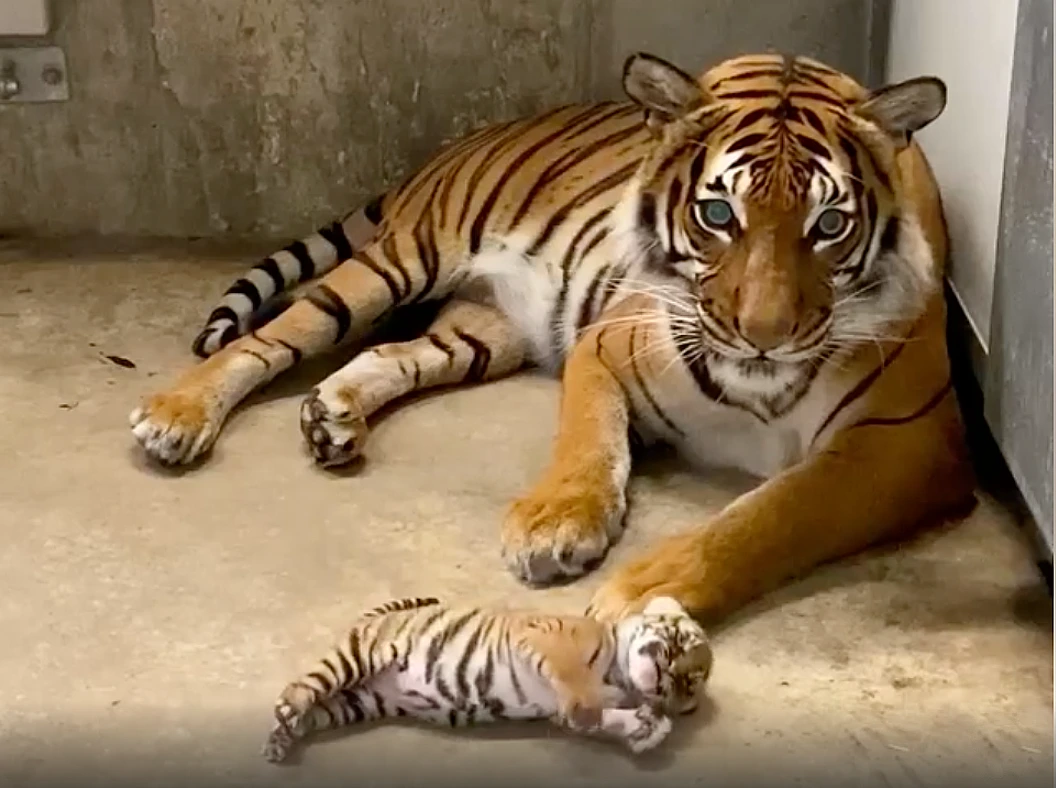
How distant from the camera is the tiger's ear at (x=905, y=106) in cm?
212

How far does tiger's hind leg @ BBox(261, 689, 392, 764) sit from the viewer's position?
69.7 inches

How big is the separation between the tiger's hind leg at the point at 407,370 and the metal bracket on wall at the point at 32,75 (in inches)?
35.2

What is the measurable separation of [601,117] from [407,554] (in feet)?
3.18

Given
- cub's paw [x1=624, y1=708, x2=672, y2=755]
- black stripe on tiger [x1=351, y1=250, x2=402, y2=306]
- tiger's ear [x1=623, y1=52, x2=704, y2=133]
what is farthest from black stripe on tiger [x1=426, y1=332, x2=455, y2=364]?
cub's paw [x1=624, y1=708, x2=672, y2=755]

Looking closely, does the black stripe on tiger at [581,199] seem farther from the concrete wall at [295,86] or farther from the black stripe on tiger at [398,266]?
the concrete wall at [295,86]

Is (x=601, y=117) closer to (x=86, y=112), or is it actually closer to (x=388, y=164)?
(x=388, y=164)

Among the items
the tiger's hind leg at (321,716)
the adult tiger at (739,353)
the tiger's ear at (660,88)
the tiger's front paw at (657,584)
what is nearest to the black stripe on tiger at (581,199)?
the adult tiger at (739,353)

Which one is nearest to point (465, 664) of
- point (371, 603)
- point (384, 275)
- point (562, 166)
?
point (371, 603)

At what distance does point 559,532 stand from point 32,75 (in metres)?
1.57

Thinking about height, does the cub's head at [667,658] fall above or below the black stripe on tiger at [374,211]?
below

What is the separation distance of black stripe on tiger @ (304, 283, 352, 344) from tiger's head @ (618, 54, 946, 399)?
56cm

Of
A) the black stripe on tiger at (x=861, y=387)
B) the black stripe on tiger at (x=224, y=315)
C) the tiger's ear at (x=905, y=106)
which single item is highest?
the tiger's ear at (x=905, y=106)

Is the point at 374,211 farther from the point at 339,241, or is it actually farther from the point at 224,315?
the point at 224,315

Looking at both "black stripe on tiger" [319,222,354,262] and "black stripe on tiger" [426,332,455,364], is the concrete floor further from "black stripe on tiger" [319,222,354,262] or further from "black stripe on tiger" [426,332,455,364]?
"black stripe on tiger" [319,222,354,262]
